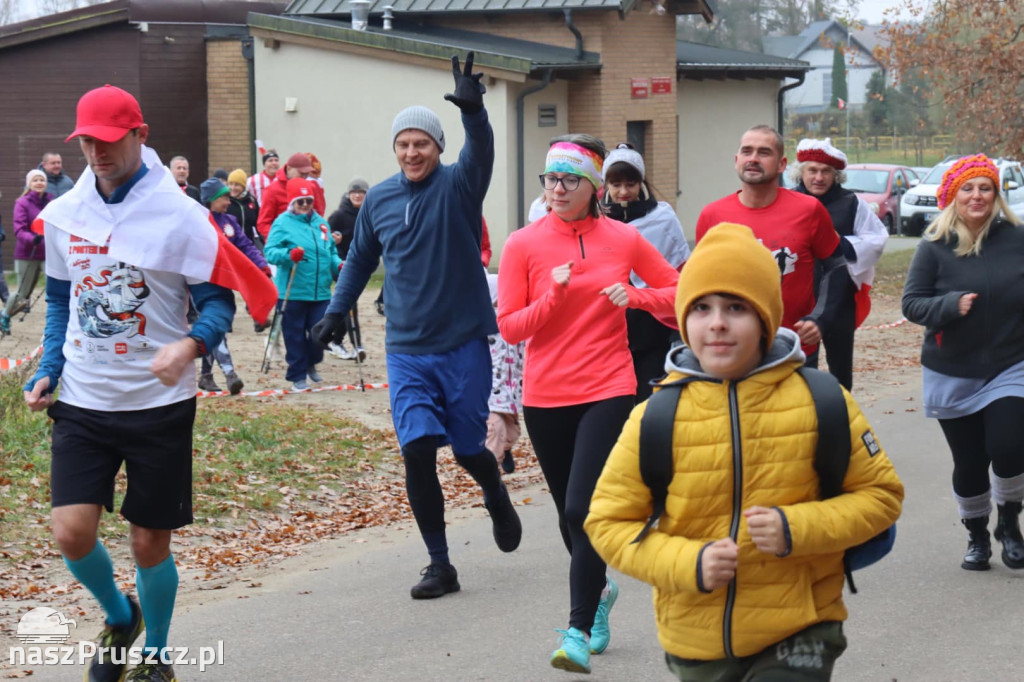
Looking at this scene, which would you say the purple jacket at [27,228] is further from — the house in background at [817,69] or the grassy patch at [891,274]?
the house in background at [817,69]

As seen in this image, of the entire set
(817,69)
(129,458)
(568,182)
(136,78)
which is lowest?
(129,458)

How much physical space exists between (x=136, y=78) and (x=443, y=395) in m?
21.2

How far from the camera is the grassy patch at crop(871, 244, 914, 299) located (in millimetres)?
24219

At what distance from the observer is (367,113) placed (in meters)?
25.5

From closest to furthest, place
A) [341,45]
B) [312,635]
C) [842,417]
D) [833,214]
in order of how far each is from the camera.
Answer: [842,417] < [312,635] < [833,214] < [341,45]

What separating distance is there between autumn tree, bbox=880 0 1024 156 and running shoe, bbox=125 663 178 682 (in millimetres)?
20959

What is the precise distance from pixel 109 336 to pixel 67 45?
22.5m

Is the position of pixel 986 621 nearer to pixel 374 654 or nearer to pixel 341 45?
pixel 374 654

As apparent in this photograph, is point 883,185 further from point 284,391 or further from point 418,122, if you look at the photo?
point 418,122

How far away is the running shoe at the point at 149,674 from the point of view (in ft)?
16.9

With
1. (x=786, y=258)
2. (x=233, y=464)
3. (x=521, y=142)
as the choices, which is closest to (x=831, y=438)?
(x=786, y=258)

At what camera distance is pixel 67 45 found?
25.7 metres

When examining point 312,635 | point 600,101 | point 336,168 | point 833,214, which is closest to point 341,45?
point 336,168

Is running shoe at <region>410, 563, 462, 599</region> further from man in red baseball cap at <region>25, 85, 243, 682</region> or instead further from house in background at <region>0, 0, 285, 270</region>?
house in background at <region>0, 0, 285, 270</region>
